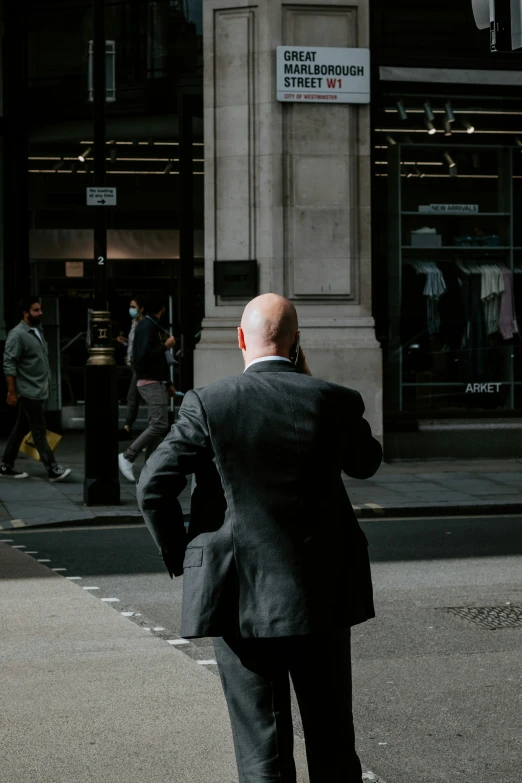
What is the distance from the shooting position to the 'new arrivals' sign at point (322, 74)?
1412 cm

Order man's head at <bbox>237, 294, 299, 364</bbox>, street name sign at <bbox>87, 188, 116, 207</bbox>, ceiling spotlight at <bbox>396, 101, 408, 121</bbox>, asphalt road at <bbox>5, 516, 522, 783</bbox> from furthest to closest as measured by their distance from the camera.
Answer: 1. ceiling spotlight at <bbox>396, 101, 408, 121</bbox>
2. street name sign at <bbox>87, 188, 116, 207</bbox>
3. asphalt road at <bbox>5, 516, 522, 783</bbox>
4. man's head at <bbox>237, 294, 299, 364</bbox>

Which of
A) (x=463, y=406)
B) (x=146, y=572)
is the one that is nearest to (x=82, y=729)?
(x=146, y=572)

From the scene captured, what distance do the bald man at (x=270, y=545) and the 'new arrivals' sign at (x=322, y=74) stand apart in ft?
37.0

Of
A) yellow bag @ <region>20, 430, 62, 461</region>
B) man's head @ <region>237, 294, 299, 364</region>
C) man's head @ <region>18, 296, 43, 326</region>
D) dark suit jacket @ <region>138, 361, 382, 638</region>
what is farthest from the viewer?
man's head @ <region>18, 296, 43, 326</region>

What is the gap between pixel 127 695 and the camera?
18.0 feet

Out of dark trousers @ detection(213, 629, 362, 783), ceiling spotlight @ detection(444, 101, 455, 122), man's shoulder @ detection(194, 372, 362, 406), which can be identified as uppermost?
ceiling spotlight @ detection(444, 101, 455, 122)

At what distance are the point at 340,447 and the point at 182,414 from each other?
453 mm

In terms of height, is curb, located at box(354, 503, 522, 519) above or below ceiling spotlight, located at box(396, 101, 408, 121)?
below

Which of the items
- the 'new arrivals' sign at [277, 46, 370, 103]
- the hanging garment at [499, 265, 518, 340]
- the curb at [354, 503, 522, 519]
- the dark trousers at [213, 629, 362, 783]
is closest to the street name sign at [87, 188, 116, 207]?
the 'new arrivals' sign at [277, 46, 370, 103]

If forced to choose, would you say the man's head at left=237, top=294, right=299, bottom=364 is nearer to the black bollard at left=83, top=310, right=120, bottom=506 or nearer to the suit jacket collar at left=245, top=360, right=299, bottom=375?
the suit jacket collar at left=245, top=360, right=299, bottom=375

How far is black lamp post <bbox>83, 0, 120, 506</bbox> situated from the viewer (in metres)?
11.4

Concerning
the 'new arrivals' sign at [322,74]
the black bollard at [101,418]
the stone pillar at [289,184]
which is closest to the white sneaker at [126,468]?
the black bollard at [101,418]

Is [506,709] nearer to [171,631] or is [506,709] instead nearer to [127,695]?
[127,695]

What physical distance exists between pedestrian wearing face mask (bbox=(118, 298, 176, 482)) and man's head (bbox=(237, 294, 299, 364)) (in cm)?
945
